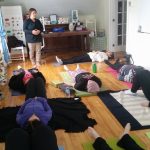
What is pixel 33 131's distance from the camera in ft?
6.28

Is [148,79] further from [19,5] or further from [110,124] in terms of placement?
[19,5]

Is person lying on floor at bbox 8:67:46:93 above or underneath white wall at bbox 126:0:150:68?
underneath

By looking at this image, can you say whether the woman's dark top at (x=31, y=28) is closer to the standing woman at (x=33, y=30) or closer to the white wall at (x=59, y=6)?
the standing woman at (x=33, y=30)

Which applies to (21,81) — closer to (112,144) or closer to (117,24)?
(112,144)

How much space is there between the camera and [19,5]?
623cm

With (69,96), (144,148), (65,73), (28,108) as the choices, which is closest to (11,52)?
(65,73)

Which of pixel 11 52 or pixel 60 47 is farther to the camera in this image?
pixel 60 47

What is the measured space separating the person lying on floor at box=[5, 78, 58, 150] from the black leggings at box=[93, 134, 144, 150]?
49 cm

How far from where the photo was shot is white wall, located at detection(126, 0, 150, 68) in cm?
459

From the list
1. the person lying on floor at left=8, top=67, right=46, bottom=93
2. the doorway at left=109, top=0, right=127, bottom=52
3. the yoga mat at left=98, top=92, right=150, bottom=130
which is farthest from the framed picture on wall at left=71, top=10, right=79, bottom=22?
the yoga mat at left=98, top=92, right=150, bottom=130

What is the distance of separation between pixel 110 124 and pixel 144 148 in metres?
0.57

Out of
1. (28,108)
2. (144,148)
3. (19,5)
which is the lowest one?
(144,148)

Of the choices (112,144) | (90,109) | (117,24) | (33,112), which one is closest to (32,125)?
(33,112)

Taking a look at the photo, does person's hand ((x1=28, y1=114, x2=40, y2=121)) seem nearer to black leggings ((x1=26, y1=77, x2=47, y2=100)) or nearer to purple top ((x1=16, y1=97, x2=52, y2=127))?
purple top ((x1=16, y1=97, x2=52, y2=127))
